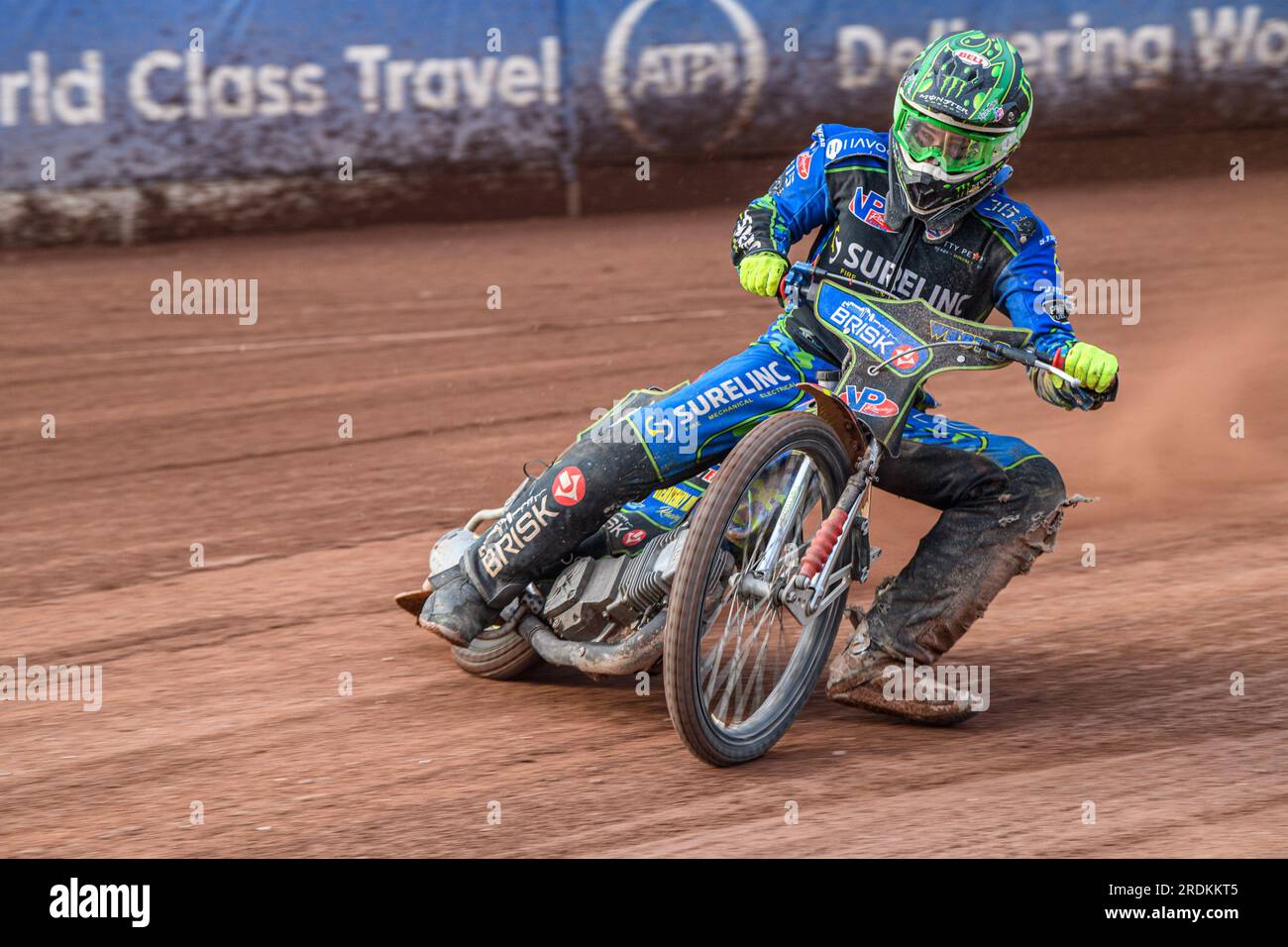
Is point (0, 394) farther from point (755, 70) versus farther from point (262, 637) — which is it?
point (755, 70)

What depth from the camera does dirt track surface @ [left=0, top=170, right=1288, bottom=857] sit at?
14.2 feet

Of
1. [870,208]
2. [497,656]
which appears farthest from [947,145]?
[497,656]

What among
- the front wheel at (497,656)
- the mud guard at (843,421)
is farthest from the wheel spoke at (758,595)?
the front wheel at (497,656)

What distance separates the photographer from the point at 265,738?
4.91 metres

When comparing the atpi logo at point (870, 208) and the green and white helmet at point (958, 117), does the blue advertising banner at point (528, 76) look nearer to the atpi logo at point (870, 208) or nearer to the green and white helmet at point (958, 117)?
the atpi logo at point (870, 208)

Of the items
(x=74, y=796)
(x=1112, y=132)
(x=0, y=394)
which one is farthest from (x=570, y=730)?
(x=1112, y=132)

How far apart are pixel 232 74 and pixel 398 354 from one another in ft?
14.2

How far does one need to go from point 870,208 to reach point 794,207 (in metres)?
0.24

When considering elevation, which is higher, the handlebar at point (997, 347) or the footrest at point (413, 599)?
the handlebar at point (997, 347)

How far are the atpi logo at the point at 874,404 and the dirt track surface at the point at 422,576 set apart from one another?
3.29 feet

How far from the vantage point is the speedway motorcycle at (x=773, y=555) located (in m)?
4.37

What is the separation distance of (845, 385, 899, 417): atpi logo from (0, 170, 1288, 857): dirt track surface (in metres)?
1.00
